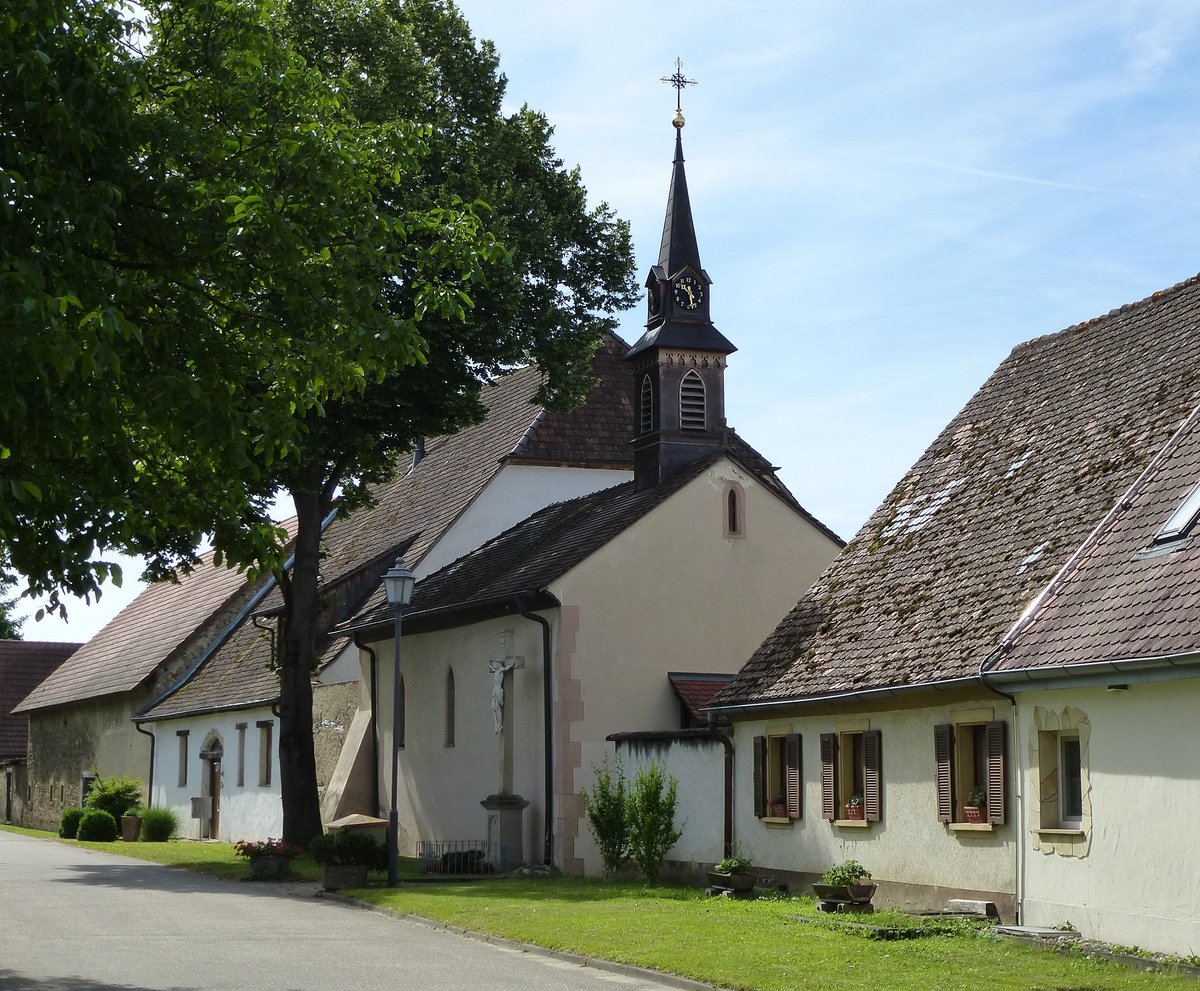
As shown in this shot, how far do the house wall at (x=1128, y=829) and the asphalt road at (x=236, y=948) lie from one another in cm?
423

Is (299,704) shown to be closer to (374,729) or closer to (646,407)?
(374,729)

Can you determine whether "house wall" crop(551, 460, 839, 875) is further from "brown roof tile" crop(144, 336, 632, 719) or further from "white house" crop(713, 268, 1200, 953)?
"brown roof tile" crop(144, 336, 632, 719)

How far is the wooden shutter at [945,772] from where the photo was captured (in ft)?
57.1

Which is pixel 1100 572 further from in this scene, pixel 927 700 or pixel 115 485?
pixel 115 485

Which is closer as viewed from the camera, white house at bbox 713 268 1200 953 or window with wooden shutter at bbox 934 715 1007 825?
white house at bbox 713 268 1200 953

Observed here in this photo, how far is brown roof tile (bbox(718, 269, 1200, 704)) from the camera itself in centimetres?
1762

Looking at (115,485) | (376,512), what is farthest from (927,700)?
(376,512)

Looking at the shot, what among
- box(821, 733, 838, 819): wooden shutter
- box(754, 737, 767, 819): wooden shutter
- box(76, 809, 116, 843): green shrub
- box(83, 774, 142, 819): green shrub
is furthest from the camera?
box(83, 774, 142, 819): green shrub

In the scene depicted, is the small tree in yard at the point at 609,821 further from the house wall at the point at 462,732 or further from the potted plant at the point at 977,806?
the potted plant at the point at 977,806

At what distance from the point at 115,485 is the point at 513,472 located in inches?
848

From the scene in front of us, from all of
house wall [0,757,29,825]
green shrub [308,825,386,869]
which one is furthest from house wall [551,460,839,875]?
house wall [0,757,29,825]

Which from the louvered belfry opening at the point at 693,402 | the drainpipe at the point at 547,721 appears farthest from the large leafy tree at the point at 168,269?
the louvered belfry opening at the point at 693,402

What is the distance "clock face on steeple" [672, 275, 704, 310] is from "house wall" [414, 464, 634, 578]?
6502mm

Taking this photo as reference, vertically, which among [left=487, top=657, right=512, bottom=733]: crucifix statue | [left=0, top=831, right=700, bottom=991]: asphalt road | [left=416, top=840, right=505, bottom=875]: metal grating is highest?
[left=487, top=657, right=512, bottom=733]: crucifix statue
